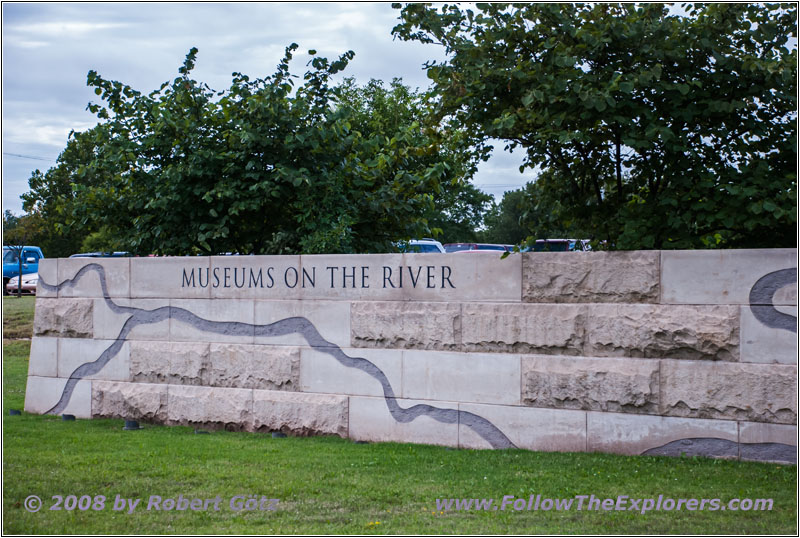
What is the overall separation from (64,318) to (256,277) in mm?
2582

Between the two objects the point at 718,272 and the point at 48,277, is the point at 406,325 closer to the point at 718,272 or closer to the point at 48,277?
the point at 718,272

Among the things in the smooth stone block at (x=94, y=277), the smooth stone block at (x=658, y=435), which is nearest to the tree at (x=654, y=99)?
the smooth stone block at (x=658, y=435)

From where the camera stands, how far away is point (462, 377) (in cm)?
721

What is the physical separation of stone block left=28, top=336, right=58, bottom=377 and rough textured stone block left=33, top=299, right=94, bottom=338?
0.09 meters

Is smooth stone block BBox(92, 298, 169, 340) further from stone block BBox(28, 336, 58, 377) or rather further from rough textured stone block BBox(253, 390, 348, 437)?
rough textured stone block BBox(253, 390, 348, 437)

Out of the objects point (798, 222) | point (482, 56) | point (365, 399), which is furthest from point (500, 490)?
point (482, 56)

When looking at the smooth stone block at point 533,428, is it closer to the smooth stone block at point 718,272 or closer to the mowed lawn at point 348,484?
the mowed lawn at point 348,484

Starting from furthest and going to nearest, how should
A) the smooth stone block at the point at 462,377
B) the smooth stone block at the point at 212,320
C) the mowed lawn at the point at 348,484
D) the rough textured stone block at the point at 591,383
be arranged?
the smooth stone block at the point at 212,320
the smooth stone block at the point at 462,377
the rough textured stone block at the point at 591,383
the mowed lawn at the point at 348,484

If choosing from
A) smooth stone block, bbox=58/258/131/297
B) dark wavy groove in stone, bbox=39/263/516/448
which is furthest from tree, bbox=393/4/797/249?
smooth stone block, bbox=58/258/131/297

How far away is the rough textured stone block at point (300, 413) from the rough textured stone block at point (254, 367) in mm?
110

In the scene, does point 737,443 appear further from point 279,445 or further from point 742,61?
point 279,445

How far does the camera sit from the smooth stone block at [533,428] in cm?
676

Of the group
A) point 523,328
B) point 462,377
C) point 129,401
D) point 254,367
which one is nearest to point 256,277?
point 254,367

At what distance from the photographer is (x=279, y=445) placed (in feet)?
23.7
